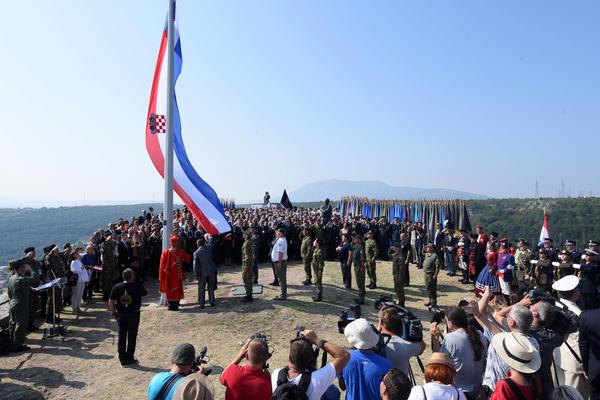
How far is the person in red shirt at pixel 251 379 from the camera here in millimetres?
3229

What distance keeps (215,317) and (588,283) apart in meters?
9.23

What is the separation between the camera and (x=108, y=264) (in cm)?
1152

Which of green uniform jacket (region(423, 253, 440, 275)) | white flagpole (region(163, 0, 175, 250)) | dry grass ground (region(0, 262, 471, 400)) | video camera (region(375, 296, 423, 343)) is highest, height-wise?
white flagpole (region(163, 0, 175, 250))

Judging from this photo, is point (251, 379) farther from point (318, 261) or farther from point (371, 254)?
point (371, 254)

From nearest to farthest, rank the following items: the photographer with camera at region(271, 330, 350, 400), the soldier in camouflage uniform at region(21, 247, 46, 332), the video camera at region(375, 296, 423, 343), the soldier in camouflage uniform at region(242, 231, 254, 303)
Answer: the photographer with camera at region(271, 330, 350, 400) < the video camera at region(375, 296, 423, 343) < the soldier in camouflage uniform at region(21, 247, 46, 332) < the soldier in camouflage uniform at region(242, 231, 254, 303)

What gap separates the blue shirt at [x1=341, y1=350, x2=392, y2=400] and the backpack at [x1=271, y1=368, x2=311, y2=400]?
0.59m

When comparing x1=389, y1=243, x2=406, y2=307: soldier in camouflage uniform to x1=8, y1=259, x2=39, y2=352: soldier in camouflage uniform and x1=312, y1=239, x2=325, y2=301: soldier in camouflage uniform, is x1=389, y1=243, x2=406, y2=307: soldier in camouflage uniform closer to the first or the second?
x1=312, y1=239, x2=325, y2=301: soldier in camouflage uniform

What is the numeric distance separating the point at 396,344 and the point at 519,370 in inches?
43.6

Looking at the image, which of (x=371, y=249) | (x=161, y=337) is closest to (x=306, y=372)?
(x=161, y=337)

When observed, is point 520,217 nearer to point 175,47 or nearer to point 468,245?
point 468,245

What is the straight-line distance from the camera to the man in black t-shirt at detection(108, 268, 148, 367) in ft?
23.7

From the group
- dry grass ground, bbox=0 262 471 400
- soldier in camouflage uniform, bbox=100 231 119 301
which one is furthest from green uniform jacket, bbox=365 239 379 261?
soldier in camouflage uniform, bbox=100 231 119 301

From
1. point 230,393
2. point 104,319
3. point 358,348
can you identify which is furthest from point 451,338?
point 104,319

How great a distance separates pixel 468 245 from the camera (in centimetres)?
1352
